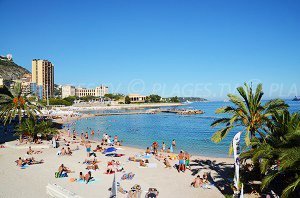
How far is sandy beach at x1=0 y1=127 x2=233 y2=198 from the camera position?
14.0 meters

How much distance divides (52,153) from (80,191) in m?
11.3

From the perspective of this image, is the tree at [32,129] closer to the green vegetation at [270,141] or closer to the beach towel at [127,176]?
the beach towel at [127,176]

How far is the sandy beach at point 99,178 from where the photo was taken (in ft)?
46.0

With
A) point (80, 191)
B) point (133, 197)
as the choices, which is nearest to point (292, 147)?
point (133, 197)

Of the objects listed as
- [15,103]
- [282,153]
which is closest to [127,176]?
[282,153]

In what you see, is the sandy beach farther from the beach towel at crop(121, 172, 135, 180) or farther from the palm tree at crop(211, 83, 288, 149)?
the palm tree at crop(211, 83, 288, 149)

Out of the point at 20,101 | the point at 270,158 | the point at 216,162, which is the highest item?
the point at 20,101

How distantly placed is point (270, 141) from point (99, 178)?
31.6 feet

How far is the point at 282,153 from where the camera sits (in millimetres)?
10391

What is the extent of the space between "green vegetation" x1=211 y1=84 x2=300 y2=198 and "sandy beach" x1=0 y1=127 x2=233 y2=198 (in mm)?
2720

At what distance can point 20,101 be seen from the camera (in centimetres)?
3130

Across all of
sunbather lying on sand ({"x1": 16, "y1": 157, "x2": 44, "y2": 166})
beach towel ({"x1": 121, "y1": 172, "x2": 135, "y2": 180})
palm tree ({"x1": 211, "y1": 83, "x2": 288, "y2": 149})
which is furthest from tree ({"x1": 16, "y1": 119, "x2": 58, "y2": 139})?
palm tree ({"x1": 211, "y1": 83, "x2": 288, "y2": 149})

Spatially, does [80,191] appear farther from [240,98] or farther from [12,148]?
[12,148]

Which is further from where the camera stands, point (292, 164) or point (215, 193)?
point (215, 193)
